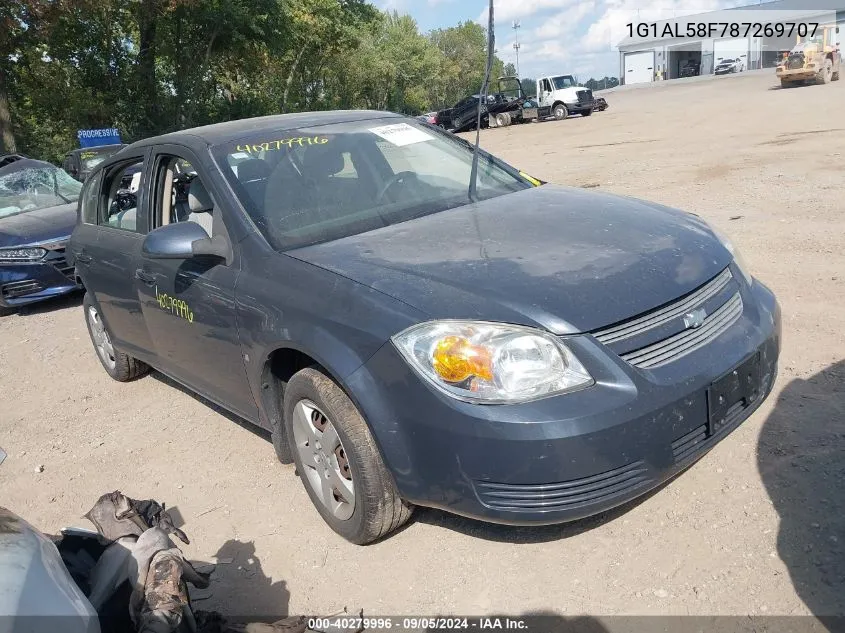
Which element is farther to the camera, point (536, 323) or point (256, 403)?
point (256, 403)

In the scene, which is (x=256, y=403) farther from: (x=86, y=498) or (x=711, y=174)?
(x=711, y=174)

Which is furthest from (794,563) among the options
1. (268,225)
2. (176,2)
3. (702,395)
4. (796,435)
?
(176,2)

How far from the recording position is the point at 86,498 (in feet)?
12.6

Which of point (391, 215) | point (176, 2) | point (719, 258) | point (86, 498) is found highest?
point (176, 2)

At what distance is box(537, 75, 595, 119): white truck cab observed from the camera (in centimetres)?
3325

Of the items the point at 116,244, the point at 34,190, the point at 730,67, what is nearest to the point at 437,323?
the point at 116,244

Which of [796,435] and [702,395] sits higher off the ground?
[702,395]

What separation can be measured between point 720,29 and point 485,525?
78.6m

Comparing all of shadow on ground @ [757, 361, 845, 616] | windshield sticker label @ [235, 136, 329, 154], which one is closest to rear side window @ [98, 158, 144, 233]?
windshield sticker label @ [235, 136, 329, 154]

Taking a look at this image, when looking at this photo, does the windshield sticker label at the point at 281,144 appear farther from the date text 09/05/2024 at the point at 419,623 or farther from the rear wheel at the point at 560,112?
the rear wheel at the point at 560,112

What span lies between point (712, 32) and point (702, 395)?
260 ft

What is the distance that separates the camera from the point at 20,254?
7828 millimetres

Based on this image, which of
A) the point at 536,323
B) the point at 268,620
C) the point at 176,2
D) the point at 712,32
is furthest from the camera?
the point at 712,32

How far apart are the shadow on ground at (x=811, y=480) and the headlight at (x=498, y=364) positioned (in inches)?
41.1
